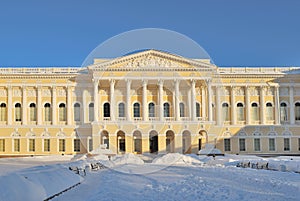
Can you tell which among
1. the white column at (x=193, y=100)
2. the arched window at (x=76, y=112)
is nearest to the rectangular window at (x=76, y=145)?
the arched window at (x=76, y=112)

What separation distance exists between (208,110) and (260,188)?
124ft

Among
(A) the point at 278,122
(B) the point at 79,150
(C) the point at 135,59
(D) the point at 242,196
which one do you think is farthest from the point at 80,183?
(A) the point at 278,122

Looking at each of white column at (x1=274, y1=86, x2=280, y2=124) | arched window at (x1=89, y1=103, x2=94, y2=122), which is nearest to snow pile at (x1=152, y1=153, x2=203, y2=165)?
arched window at (x1=89, y1=103, x2=94, y2=122)

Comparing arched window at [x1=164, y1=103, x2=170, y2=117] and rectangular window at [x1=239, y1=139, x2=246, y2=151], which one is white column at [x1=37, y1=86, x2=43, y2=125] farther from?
rectangular window at [x1=239, y1=139, x2=246, y2=151]

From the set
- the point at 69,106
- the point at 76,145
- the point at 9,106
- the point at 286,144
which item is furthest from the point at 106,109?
the point at 286,144

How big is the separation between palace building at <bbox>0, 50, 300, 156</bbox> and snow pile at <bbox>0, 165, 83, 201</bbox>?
122 feet

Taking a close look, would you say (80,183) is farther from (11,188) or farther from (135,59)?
(135,59)

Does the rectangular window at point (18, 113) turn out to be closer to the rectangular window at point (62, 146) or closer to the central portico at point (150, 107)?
the rectangular window at point (62, 146)

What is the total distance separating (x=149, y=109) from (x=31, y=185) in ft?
144

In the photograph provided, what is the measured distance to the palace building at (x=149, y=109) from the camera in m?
50.8

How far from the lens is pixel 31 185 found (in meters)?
9.98

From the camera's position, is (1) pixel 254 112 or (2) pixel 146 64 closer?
(2) pixel 146 64

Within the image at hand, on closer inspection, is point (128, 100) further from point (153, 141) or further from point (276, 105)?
point (276, 105)

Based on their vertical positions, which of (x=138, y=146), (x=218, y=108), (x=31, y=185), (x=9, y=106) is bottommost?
(x=138, y=146)
